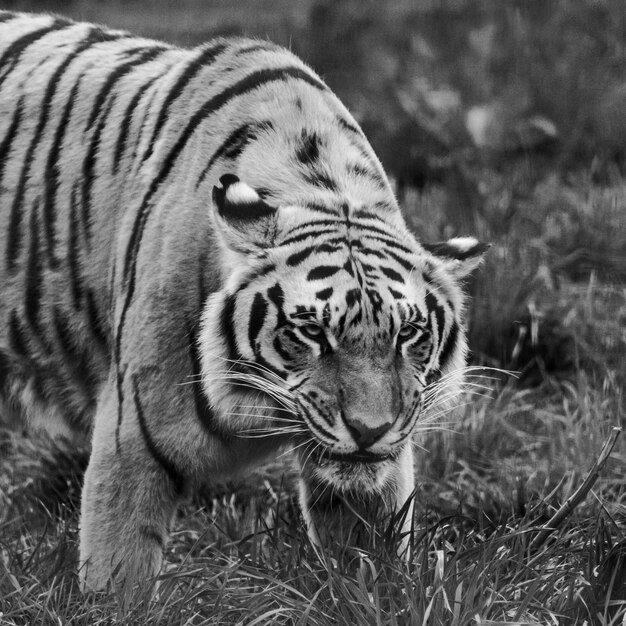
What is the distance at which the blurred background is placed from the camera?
5.25 meters

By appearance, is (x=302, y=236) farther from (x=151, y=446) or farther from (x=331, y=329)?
(x=151, y=446)

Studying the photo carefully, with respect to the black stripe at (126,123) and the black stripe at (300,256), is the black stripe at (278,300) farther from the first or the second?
the black stripe at (126,123)

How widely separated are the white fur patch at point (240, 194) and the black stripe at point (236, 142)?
371mm

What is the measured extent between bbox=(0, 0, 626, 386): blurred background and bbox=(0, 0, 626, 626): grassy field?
0.01 metres

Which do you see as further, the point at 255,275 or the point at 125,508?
the point at 125,508

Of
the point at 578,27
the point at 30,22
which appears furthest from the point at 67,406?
the point at 578,27

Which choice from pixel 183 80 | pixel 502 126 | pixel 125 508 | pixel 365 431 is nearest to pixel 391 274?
pixel 365 431

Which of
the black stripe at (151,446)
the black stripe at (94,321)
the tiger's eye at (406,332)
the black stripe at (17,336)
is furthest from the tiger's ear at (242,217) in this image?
the black stripe at (17,336)

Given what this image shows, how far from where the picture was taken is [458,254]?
331 centimetres

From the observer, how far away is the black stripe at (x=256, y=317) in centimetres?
312

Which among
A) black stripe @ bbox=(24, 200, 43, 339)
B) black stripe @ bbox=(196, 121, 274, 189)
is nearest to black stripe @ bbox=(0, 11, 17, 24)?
black stripe @ bbox=(24, 200, 43, 339)

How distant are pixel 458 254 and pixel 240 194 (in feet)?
2.14

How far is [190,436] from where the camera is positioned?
332 centimetres

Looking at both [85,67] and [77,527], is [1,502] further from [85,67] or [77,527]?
[85,67]
